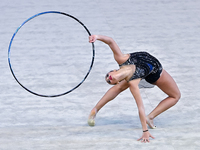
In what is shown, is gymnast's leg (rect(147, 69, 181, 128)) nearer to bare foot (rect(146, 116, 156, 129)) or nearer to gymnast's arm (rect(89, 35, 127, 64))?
bare foot (rect(146, 116, 156, 129))

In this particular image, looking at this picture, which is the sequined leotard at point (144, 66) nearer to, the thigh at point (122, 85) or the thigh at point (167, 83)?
the thigh at point (167, 83)

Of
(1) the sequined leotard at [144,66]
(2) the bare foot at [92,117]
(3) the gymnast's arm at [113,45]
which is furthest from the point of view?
(2) the bare foot at [92,117]

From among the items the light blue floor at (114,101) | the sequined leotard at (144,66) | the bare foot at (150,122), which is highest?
the sequined leotard at (144,66)

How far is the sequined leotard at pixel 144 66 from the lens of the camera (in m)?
3.50

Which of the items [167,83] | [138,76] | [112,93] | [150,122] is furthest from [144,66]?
[150,122]

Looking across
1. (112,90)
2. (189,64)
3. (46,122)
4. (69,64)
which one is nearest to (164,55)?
(189,64)

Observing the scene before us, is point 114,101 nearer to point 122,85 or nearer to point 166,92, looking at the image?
point 122,85

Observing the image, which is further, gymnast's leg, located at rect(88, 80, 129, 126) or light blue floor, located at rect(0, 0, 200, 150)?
gymnast's leg, located at rect(88, 80, 129, 126)

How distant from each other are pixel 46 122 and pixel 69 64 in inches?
54.8

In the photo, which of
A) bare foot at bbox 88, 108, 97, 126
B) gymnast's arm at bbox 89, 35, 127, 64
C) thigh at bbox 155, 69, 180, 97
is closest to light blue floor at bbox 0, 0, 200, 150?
bare foot at bbox 88, 108, 97, 126

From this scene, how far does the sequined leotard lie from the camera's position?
350cm

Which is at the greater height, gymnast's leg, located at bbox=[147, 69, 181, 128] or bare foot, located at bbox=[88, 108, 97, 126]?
gymnast's leg, located at bbox=[147, 69, 181, 128]

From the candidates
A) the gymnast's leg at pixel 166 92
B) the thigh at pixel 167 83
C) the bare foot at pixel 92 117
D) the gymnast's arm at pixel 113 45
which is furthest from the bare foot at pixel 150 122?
the gymnast's arm at pixel 113 45

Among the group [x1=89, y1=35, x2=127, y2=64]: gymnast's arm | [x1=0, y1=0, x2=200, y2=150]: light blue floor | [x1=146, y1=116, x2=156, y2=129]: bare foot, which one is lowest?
[x1=0, y1=0, x2=200, y2=150]: light blue floor
